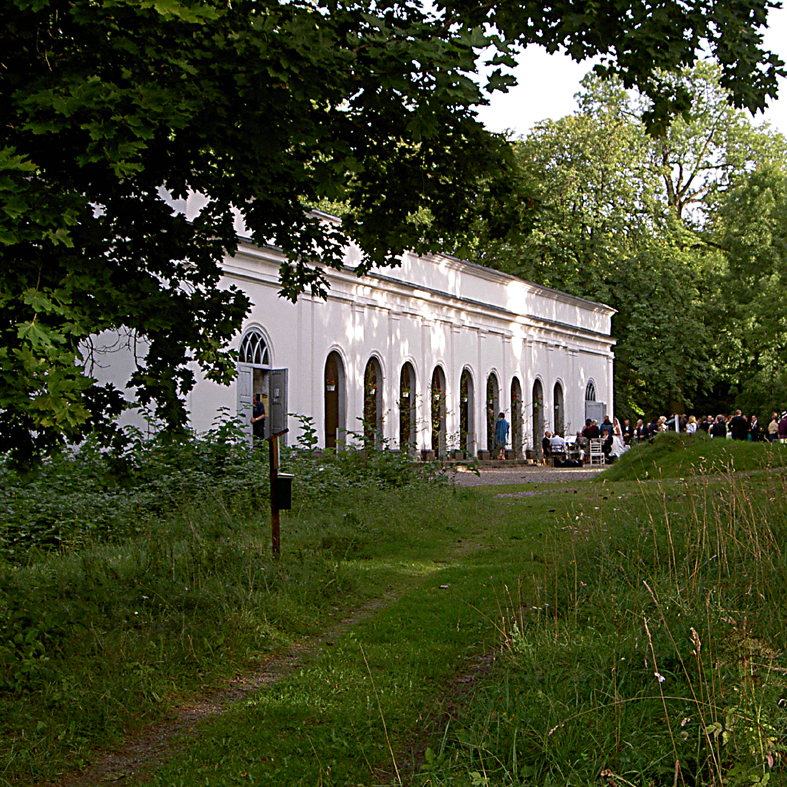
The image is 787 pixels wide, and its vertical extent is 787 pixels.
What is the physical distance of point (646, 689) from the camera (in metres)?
4.31

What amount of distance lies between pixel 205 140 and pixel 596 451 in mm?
31815

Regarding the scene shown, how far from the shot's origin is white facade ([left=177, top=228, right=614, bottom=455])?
2309 cm

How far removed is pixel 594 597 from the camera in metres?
6.45

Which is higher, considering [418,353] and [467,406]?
[418,353]

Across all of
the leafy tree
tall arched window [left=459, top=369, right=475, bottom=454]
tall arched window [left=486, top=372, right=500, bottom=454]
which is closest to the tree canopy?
tall arched window [left=459, top=369, right=475, bottom=454]

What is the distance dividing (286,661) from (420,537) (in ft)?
17.3

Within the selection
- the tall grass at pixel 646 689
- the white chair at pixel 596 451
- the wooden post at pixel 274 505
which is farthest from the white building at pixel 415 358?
the tall grass at pixel 646 689

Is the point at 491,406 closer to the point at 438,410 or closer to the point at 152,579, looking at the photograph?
the point at 438,410

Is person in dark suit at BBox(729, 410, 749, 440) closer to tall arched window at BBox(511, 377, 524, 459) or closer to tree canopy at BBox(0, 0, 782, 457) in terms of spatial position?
tall arched window at BBox(511, 377, 524, 459)

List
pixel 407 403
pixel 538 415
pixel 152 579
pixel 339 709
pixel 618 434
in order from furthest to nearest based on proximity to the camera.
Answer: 1. pixel 538 415
2. pixel 618 434
3. pixel 407 403
4. pixel 152 579
5. pixel 339 709

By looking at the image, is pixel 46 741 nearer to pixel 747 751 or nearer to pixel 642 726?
pixel 642 726

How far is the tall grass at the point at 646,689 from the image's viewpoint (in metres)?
3.65

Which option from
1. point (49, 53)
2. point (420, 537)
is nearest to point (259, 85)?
Answer: point (49, 53)

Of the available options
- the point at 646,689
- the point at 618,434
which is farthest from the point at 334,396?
the point at 646,689
